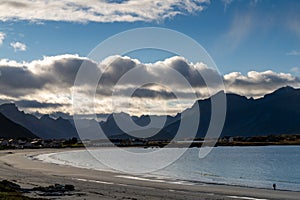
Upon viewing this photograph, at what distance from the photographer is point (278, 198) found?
4444cm

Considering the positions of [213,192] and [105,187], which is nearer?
[213,192]

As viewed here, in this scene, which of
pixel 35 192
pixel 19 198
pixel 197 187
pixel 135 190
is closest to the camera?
pixel 19 198

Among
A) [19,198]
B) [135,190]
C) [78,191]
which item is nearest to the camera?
[19,198]

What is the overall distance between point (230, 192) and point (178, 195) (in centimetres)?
663

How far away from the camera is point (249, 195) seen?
46906 mm

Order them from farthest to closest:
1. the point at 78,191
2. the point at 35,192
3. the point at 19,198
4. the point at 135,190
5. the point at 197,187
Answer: the point at 197,187 → the point at 135,190 → the point at 78,191 → the point at 35,192 → the point at 19,198

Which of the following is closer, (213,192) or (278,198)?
(278,198)

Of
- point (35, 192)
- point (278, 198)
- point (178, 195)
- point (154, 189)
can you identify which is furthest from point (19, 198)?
point (278, 198)

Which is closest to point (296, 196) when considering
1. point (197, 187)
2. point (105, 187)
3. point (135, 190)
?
point (197, 187)

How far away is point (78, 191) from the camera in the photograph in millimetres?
46500

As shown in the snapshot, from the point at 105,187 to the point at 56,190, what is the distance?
27.3 ft

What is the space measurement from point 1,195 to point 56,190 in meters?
11.3

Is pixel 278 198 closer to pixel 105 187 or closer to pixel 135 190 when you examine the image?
pixel 135 190

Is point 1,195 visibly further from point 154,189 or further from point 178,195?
point 154,189
